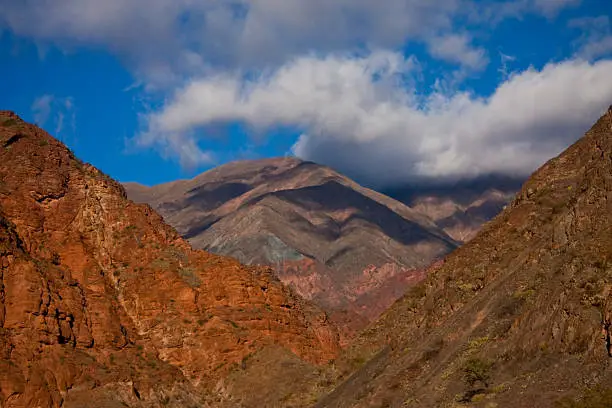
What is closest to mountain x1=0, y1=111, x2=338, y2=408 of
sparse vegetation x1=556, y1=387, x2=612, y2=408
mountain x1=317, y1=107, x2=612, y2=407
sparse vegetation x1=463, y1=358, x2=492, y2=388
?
mountain x1=317, y1=107, x2=612, y2=407

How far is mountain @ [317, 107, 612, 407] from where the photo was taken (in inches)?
1090

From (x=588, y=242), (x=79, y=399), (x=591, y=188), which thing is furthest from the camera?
(x=79, y=399)

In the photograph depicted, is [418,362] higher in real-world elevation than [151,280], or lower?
lower

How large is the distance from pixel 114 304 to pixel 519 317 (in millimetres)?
44071

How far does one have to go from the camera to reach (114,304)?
67875 mm

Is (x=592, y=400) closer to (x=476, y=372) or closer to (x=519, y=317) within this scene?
(x=476, y=372)

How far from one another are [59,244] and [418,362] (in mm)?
40174

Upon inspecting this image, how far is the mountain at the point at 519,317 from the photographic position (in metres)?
27.7

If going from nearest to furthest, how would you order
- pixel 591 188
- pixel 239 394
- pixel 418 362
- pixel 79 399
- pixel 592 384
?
pixel 592 384 < pixel 591 188 < pixel 418 362 < pixel 79 399 < pixel 239 394

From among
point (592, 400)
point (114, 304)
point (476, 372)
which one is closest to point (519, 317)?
point (476, 372)

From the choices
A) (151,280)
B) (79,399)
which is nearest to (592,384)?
(79,399)

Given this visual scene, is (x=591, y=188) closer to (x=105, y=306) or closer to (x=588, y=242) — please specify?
(x=588, y=242)

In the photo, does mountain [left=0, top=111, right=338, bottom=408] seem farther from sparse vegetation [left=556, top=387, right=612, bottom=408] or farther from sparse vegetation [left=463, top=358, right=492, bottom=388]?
sparse vegetation [left=556, top=387, right=612, bottom=408]

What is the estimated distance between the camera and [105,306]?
66.5m
